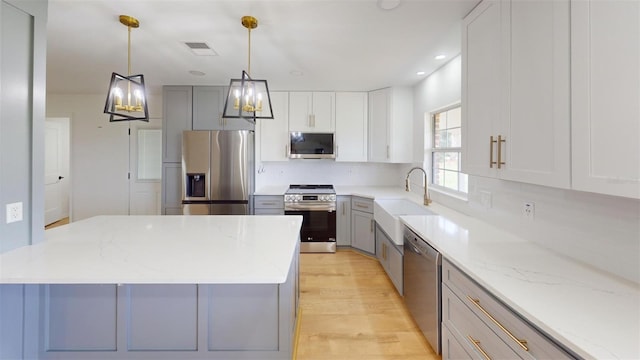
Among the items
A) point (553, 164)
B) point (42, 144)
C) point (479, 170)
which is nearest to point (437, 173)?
point (479, 170)

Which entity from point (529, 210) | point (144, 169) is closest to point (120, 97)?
point (529, 210)

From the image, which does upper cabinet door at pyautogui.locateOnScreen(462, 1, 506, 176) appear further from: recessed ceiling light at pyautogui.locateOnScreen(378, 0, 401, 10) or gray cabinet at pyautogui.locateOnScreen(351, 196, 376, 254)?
gray cabinet at pyautogui.locateOnScreen(351, 196, 376, 254)

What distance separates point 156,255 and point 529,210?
218cm

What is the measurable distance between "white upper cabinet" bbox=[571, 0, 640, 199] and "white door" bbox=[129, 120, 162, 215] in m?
5.28

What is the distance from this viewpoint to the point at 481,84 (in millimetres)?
1755

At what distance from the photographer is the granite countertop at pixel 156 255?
1.16 m

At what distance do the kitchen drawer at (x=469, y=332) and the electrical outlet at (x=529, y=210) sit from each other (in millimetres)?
705

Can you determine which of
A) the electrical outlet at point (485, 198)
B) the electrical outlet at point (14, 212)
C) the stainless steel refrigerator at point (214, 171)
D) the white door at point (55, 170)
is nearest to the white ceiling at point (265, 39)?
the stainless steel refrigerator at point (214, 171)

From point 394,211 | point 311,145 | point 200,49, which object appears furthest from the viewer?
point 311,145

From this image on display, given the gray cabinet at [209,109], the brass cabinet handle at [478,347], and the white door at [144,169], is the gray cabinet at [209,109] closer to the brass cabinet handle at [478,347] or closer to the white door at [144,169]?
the white door at [144,169]

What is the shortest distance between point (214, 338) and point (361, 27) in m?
2.43

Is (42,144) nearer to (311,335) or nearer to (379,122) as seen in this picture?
(311,335)

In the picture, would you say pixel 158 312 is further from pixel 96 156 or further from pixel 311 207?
pixel 96 156

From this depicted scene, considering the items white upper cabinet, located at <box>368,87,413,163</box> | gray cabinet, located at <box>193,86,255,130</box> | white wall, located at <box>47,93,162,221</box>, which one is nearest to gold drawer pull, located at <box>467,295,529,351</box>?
white upper cabinet, located at <box>368,87,413,163</box>
